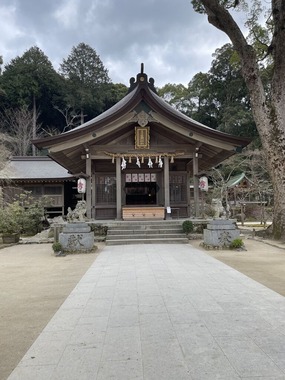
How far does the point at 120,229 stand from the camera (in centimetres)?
1257

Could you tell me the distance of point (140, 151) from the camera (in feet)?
47.5

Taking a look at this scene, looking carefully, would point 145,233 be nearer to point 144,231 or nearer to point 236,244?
point 144,231

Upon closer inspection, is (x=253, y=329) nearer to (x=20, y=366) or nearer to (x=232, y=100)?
(x=20, y=366)

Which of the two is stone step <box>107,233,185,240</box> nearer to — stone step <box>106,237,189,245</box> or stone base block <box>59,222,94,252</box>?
stone step <box>106,237,189,245</box>

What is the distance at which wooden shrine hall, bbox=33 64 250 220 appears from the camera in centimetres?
1380

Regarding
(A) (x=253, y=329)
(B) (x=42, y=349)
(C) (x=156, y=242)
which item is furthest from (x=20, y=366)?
(C) (x=156, y=242)

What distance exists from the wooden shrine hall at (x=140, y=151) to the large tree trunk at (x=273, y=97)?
229 cm

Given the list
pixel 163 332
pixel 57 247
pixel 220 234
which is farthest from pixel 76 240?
pixel 163 332

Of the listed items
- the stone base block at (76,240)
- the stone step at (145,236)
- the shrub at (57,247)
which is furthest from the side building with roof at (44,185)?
the shrub at (57,247)

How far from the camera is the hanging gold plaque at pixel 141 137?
47.2 ft

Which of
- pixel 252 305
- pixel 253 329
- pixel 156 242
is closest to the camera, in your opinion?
pixel 253 329

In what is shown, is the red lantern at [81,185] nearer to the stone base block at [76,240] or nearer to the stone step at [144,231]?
the stone step at [144,231]

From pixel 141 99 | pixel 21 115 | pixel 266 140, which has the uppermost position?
pixel 21 115

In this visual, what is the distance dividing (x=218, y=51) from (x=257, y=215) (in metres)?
21.4
